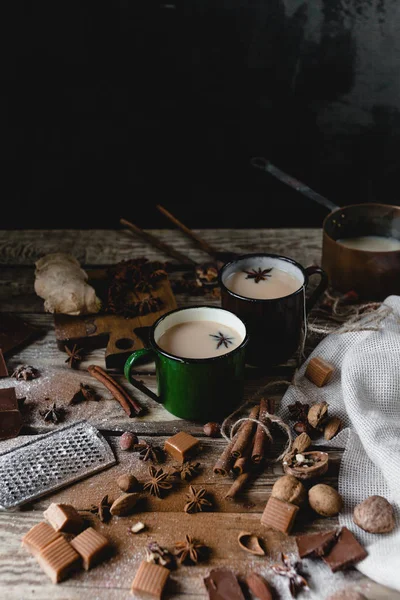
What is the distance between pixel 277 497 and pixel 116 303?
0.70m

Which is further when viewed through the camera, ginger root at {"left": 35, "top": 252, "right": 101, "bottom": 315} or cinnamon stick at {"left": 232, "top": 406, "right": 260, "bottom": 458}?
ginger root at {"left": 35, "top": 252, "right": 101, "bottom": 315}

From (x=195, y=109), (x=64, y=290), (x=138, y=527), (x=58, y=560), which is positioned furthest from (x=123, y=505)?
(x=195, y=109)

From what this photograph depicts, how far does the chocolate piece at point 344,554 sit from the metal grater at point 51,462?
0.44 metres

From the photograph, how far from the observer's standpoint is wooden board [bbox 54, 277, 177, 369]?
4.95ft

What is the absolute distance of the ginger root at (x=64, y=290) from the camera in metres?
1.58

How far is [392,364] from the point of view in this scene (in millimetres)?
1358

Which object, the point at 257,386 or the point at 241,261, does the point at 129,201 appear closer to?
the point at 241,261

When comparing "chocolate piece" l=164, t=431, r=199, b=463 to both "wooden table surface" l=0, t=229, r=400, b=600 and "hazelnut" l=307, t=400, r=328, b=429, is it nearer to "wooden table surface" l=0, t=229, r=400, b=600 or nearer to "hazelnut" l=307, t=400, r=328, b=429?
"wooden table surface" l=0, t=229, r=400, b=600

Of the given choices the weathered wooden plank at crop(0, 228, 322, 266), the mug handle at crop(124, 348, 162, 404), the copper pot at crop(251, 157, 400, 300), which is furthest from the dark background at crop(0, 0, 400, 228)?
the mug handle at crop(124, 348, 162, 404)

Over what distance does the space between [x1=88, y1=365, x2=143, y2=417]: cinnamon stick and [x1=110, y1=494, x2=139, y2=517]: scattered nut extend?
25 centimetres

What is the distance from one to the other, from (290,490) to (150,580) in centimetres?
29

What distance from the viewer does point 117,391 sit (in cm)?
142

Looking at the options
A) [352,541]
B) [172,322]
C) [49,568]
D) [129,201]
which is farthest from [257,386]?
[129,201]

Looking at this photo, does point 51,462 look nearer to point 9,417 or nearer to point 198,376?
point 9,417
